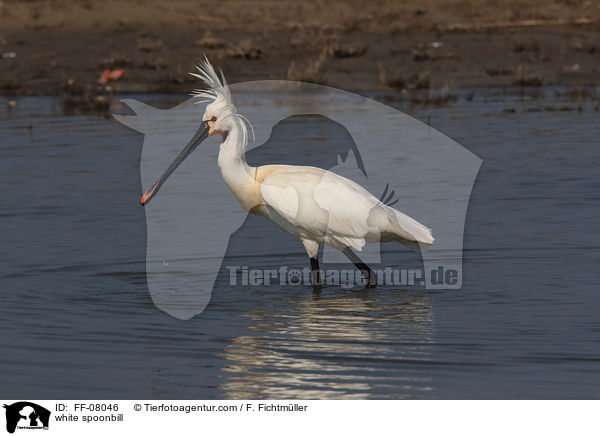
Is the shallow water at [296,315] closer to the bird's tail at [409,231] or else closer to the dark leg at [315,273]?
the dark leg at [315,273]

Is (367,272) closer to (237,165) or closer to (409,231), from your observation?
(409,231)

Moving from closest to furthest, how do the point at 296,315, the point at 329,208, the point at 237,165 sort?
the point at 296,315 → the point at 237,165 → the point at 329,208

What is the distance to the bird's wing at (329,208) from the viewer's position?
8.65m

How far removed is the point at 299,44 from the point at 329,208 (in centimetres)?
1784

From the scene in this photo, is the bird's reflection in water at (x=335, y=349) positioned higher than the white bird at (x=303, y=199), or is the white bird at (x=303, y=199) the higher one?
the white bird at (x=303, y=199)

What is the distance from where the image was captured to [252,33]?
28.1 metres

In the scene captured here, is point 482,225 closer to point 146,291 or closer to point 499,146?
point 146,291

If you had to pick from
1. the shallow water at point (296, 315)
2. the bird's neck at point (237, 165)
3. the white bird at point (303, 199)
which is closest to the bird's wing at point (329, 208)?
the white bird at point (303, 199)

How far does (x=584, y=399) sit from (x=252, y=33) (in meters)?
23.0

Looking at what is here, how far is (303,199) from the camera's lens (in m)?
8.65

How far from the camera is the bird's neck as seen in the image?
27.9 feet

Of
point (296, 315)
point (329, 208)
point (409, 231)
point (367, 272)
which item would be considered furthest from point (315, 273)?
point (296, 315)
